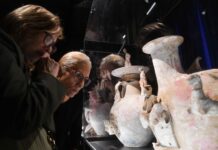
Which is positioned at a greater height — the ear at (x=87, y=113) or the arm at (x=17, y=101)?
the arm at (x=17, y=101)

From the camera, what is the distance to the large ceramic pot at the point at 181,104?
20.6 inches

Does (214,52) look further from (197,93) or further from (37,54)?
(37,54)

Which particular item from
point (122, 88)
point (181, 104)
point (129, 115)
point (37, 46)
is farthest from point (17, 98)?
point (122, 88)

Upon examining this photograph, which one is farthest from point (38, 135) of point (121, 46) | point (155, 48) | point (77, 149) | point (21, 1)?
point (21, 1)

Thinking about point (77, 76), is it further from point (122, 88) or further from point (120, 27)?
point (120, 27)

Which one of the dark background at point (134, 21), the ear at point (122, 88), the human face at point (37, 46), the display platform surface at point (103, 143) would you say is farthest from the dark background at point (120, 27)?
the human face at point (37, 46)

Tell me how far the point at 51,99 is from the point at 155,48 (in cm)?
30

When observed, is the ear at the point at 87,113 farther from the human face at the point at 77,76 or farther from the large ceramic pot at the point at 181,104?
the large ceramic pot at the point at 181,104

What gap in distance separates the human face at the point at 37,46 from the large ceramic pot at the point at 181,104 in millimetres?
257

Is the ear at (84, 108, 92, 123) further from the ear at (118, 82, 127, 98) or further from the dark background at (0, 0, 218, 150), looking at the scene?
the ear at (118, 82, 127, 98)

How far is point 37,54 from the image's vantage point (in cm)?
64

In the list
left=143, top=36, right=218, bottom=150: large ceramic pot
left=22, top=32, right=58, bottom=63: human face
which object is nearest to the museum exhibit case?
left=143, top=36, right=218, bottom=150: large ceramic pot

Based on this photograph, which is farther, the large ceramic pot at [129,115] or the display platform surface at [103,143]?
the display platform surface at [103,143]

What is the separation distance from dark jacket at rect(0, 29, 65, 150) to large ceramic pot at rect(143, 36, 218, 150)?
0.87 ft
